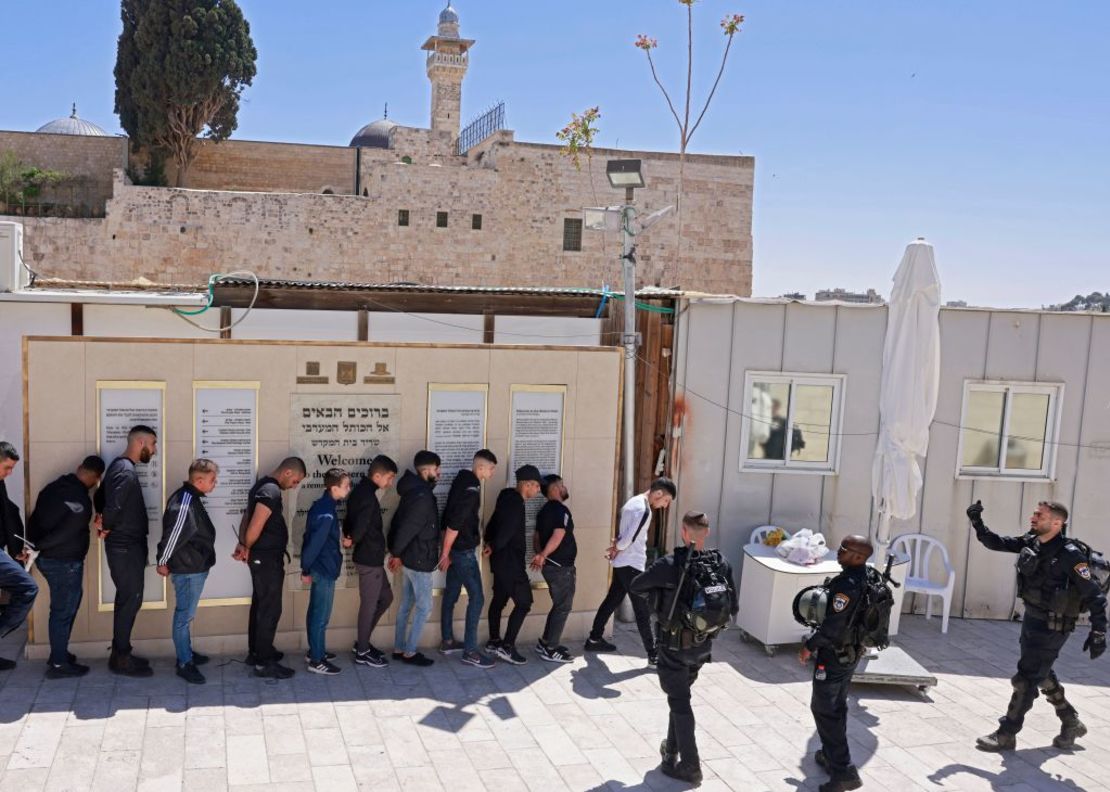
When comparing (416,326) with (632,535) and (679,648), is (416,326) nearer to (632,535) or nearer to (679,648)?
(632,535)

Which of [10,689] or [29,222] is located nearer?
[10,689]

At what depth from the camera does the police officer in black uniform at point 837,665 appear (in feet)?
18.7

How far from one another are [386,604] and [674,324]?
392 centimetres

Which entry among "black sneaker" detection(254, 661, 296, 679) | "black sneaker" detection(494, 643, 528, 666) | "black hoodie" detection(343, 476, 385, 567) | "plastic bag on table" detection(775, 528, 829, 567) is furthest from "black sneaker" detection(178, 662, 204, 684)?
"plastic bag on table" detection(775, 528, 829, 567)

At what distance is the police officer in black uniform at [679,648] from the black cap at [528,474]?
1959 millimetres

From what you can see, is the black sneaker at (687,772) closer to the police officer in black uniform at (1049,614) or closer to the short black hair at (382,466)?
the police officer in black uniform at (1049,614)

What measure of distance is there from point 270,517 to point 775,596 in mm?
4230

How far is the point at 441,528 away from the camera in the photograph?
24.5ft

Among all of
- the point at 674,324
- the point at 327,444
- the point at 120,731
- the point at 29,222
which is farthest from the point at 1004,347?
the point at 29,222

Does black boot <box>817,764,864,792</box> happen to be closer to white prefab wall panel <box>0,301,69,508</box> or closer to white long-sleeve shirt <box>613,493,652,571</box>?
white long-sleeve shirt <box>613,493,652,571</box>

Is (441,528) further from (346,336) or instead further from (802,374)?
(802,374)

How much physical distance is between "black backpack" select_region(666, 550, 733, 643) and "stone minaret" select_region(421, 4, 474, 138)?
3287 cm

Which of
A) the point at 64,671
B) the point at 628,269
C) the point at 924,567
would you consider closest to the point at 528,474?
the point at 628,269

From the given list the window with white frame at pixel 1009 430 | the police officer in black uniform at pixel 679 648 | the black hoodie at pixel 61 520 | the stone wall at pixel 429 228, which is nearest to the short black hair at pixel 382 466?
the black hoodie at pixel 61 520
